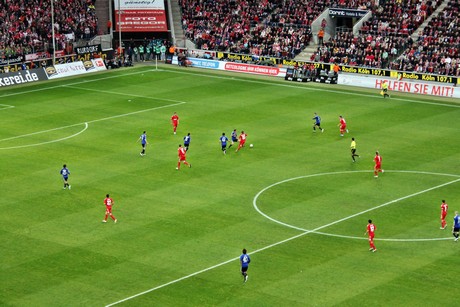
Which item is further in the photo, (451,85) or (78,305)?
(451,85)

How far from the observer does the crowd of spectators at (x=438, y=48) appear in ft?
279

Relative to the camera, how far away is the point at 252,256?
41875 millimetres

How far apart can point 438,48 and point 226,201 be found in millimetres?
44503

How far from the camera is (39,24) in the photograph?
318 ft

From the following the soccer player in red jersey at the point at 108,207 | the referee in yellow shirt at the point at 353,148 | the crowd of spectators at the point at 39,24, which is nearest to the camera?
the soccer player in red jersey at the point at 108,207

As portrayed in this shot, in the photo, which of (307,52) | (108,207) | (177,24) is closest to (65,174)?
(108,207)

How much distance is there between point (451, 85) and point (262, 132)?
75.0ft

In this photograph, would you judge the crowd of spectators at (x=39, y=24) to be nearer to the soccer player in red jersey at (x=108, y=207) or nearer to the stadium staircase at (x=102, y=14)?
the stadium staircase at (x=102, y=14)

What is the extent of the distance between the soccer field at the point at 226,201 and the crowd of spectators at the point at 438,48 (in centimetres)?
674

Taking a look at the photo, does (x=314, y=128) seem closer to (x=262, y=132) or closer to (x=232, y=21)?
(x=262, y=132)

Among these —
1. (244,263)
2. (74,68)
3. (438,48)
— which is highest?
(438,48)

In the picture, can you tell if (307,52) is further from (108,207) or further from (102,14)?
(108,207)

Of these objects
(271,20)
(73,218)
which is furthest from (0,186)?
(271,20)

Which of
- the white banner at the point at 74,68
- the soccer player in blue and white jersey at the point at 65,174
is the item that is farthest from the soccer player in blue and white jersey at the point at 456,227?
the white banner at the point at 74,68
